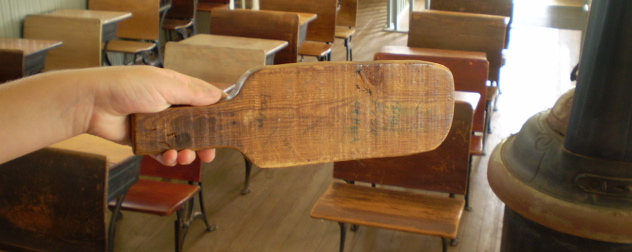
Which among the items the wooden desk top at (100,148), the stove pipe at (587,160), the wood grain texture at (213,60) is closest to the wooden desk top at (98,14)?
the wood grain texture at (213,60)

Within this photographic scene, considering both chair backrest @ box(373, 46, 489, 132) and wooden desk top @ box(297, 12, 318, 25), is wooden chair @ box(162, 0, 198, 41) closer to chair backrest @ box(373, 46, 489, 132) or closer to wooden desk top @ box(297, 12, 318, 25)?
wooden desk top @ box(297, 12, 318, 25)

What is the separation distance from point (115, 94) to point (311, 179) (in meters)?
3.09

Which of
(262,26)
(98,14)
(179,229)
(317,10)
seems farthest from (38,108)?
(317,10)

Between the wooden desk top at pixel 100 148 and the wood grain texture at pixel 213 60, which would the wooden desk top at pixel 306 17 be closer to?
the wood grain texture at pixel 213 60

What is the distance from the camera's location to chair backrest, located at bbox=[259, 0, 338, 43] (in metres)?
5.20

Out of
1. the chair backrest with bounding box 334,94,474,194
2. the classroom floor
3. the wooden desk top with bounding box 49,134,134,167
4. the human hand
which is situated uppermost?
the human hand

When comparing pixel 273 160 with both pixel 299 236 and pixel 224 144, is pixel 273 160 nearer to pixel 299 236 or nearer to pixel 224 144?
pixel 224 144

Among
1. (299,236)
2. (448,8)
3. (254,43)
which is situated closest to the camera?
(299,236)

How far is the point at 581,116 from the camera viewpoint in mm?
1828

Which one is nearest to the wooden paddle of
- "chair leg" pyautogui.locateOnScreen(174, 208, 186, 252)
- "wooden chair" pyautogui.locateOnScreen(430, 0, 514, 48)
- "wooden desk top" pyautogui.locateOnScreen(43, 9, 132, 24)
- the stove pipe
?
the stove pipe

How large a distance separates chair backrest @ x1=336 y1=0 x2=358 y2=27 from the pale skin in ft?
17.1

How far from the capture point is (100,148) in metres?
2.37

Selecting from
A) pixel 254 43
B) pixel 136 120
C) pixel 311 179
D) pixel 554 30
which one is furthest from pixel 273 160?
pixel 554 30

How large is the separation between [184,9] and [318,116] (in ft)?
19.7
